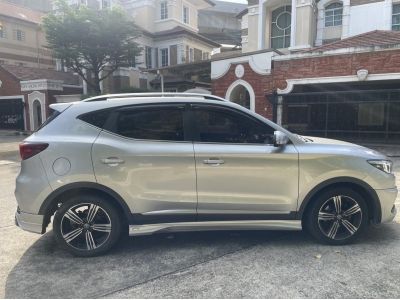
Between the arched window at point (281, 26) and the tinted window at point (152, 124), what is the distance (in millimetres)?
22645

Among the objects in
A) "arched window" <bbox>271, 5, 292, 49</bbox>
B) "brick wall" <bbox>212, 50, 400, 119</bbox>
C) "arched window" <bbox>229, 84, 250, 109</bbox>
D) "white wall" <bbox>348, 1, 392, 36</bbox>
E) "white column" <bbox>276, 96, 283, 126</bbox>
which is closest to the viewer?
"brick wall" <bbox>212, 50, 400, 119</bbox>

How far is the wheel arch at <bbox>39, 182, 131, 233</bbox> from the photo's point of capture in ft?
→ 12.8

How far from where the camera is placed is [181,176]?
395 centimetres

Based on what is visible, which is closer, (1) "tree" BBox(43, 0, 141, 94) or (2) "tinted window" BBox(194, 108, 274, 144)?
(2) "tinted window" BBox(194, 108, 274, 144)

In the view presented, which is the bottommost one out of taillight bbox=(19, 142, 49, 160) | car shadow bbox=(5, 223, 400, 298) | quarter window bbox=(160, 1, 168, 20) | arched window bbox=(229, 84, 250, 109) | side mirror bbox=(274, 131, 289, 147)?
car shadow bbox=(5, 223, 400, 298)

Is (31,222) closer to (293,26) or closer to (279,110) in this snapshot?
(279,110)

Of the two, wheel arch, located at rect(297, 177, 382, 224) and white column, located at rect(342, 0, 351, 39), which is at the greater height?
white column, located at rect(342, 0, 351, 39)

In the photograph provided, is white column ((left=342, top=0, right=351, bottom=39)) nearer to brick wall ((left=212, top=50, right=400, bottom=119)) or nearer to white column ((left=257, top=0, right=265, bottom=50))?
white column ((left=257, top=0, right=265, bottom=50))

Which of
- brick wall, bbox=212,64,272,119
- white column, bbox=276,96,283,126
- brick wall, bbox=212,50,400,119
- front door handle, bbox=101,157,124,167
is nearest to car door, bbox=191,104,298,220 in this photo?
front door handle, bbox=101,157,124,167

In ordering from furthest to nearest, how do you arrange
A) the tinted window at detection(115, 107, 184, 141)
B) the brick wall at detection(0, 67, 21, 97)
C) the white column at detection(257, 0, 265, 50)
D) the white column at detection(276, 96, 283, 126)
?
the brick wall at detection(0, 67, 21, 97) → the white column at detection(257, 0, 265, 50) → the white column at detection(276, 96, 283, 126) → the tinted window at detection(115, 107, 184, 141)

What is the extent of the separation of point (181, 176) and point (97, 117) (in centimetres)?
121

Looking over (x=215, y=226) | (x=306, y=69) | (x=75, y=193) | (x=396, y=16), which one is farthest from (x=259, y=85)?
(x=75, y=193)

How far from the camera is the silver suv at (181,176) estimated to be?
390 cm

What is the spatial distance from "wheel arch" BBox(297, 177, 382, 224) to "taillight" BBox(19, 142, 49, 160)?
10.0ft
